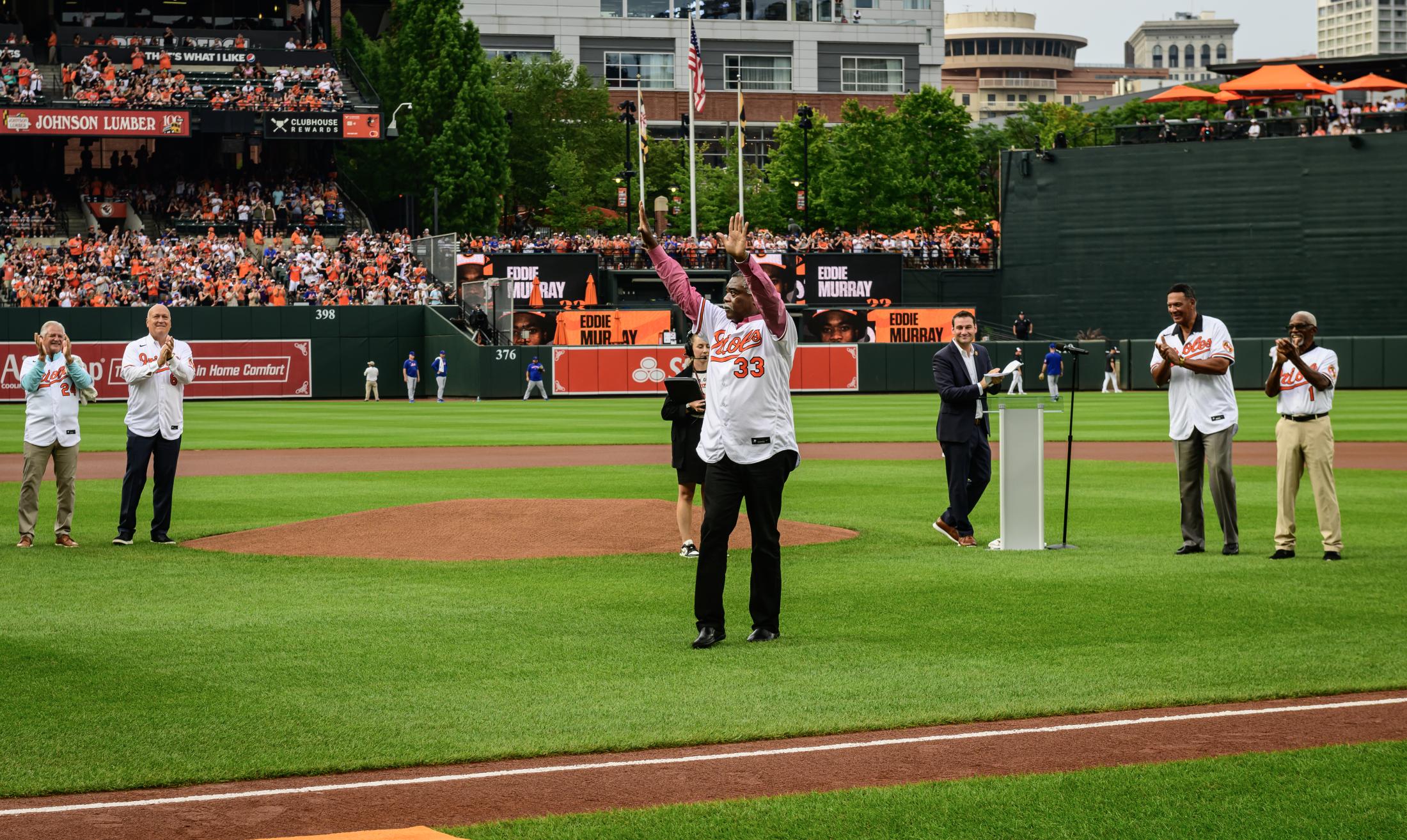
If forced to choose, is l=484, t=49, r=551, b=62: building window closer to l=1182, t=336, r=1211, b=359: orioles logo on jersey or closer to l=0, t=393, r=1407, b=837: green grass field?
l=0, t=393, r=1407, b=837: green grass field

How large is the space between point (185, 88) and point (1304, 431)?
53.7m

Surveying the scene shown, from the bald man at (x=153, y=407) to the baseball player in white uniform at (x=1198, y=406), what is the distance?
8.80 metres

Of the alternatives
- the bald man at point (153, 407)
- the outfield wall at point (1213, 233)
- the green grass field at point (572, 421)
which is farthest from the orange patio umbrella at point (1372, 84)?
the bald man at point (153, 407)

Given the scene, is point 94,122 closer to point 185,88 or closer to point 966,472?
point 185,88

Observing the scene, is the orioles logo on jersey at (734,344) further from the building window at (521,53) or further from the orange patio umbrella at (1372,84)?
the building window at (521,53)

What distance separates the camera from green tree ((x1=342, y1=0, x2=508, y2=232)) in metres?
67.6

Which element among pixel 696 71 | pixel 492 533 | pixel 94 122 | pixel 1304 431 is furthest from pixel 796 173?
pixel 1304 431

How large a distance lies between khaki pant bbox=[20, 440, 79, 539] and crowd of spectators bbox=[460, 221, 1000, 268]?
4039cm

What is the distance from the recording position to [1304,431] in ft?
41.4

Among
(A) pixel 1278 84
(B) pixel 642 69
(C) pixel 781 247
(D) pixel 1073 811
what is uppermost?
(B) pixel 642 69

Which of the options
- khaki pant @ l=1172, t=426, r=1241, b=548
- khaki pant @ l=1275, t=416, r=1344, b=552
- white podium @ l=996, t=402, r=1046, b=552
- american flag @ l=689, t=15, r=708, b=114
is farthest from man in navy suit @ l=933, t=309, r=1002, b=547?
american flag @ l=689, t=15, r=708, b=114

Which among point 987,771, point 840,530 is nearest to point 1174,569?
point 840,530

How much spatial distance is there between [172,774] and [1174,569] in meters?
8.32

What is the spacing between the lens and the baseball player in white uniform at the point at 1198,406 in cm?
1270
